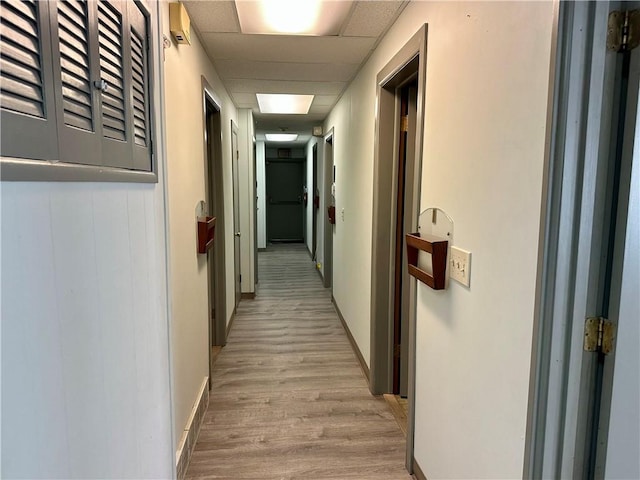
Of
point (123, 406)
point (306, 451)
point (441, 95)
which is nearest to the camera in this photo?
point (123, 406)

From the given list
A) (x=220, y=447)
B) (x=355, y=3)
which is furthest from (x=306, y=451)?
(x=355, y=3)

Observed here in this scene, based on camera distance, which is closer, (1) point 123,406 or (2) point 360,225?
(1) point 123,406

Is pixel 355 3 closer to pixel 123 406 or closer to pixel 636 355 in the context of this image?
pixel 636 355

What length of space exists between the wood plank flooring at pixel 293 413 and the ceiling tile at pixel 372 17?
235 centimetres

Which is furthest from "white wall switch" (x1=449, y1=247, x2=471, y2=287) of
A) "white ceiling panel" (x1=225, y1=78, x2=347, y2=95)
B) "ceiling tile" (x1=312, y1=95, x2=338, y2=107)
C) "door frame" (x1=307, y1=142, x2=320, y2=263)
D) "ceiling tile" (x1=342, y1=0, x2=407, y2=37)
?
"door frame" (x1=307, y1=142, x2=320, y2=263)

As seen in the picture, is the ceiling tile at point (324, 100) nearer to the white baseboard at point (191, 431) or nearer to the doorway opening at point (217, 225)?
the doorway opening at point (217, 225)

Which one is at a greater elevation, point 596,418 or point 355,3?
point 355,3

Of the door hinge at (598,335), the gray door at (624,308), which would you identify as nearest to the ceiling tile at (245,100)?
the gray door at (624,308)

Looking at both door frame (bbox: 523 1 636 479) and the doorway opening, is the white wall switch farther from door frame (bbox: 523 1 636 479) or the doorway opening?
the doorway opening

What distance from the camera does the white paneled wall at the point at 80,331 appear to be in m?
0.58

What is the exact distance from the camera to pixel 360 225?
122 inches

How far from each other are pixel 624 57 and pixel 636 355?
2.36 ft

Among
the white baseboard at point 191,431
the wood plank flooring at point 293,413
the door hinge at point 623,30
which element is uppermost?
the door hinge at point 623,30

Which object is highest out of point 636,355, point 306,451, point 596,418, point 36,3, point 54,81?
point 36,3
